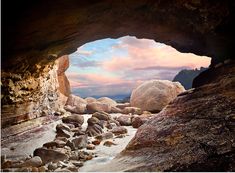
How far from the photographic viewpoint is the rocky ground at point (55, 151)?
20.5 ft

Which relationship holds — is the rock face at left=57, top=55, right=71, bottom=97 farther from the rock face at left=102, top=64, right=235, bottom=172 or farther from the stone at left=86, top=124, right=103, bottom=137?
the rock face at left=102, top=64, right=235, bottom=172

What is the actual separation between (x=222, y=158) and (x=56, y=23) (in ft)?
14.7

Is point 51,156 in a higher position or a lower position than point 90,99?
lower

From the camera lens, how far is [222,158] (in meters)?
4.98

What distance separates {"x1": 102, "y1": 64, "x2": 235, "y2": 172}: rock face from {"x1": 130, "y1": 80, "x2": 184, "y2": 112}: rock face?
11765 mm

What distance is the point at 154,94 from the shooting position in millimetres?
20422

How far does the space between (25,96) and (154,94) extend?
12.9m

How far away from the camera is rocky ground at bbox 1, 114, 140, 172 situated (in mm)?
6234

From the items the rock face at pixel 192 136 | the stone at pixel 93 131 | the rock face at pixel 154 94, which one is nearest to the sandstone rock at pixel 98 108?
the rock face at pixel 154 94

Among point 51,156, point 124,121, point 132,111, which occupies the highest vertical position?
point 51,156

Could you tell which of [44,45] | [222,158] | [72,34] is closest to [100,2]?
[72,34]

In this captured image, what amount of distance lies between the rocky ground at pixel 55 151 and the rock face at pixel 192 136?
36.4 inches

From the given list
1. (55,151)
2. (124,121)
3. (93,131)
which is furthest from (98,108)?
(55,151)

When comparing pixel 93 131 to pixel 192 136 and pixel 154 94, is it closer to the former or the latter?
pixel 192 136
